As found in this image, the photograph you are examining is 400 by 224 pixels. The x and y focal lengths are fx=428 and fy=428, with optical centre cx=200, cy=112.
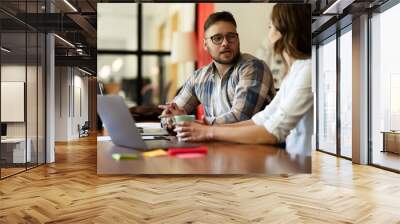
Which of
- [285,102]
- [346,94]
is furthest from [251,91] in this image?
[346,94]

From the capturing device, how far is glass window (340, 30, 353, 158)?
25.5 ft

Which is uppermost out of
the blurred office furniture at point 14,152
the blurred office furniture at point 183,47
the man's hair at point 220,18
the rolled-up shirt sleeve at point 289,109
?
the man's hair at point 220,18

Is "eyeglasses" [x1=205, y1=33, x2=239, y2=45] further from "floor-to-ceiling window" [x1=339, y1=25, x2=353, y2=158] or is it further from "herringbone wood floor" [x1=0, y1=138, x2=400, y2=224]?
"floor-to-ceiling window" [x1=339, y1=25, x2=353, y2=158]

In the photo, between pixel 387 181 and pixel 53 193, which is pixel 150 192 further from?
pixel 387 181

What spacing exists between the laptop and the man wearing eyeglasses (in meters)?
0.29

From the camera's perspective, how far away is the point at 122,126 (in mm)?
3852

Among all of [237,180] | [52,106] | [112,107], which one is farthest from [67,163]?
[112,107]

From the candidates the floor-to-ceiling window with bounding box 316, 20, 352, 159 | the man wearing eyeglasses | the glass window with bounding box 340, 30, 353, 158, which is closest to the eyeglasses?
the man wearing eyeglasses

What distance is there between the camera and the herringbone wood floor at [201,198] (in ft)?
12.0

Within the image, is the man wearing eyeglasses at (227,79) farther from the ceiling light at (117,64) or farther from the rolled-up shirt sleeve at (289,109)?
the ceiling light at (117,64)

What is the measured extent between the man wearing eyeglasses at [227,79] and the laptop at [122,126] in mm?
286

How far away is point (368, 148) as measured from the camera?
23.9ft

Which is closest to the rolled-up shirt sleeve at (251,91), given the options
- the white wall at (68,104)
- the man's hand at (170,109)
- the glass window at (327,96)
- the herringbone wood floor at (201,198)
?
the man's hand at (170,109)

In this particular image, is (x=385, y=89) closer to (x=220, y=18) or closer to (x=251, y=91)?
(x=251, y=91)
